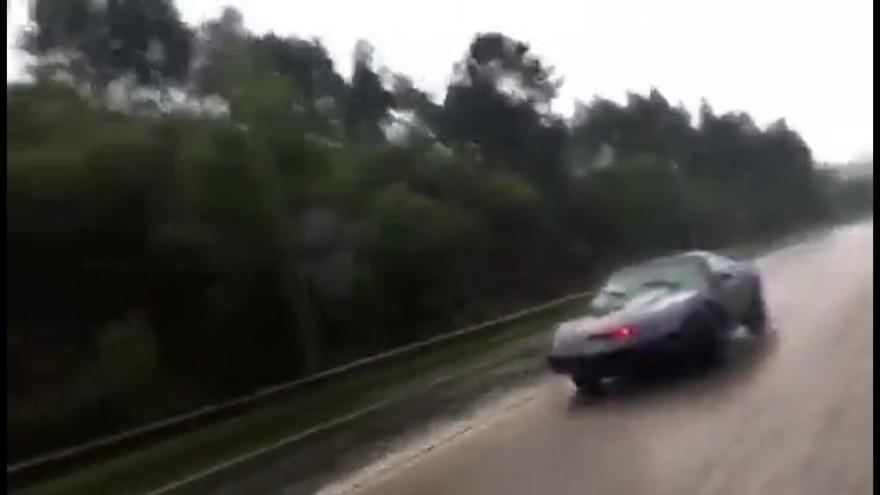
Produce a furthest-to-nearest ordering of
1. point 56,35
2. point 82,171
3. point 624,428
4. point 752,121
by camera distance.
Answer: point 752,121
point 56,35
point 82,171
point 624,428

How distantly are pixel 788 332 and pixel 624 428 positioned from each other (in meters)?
7.41

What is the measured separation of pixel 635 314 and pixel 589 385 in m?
1.20

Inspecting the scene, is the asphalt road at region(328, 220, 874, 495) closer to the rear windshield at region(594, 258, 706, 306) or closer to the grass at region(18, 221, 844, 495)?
the rear windshield at region(594, 258, 706, 306)

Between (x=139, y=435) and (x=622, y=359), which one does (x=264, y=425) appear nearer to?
(x=139, y=435)

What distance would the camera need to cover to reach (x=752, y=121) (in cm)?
6975

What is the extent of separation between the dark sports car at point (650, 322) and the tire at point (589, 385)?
11 millimetres

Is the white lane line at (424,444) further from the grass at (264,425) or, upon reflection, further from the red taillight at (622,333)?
the grass at (264,425)

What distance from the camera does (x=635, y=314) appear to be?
50.1 ft

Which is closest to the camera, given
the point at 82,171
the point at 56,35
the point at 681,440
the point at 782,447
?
the point at 782,447

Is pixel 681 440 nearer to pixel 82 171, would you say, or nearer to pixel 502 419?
pixel 502 419

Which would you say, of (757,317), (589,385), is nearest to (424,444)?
(589,385)

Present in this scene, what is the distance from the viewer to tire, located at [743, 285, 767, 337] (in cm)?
1917

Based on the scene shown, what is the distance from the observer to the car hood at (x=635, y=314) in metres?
15.2

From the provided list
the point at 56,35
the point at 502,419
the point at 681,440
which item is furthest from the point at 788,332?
the point at 56,35
